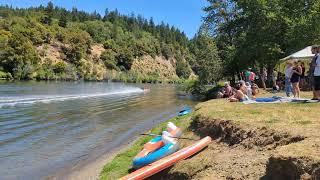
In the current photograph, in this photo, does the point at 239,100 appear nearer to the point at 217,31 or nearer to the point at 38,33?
the point at 217,31

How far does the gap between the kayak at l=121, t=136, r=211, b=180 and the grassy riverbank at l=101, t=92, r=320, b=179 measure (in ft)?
0.59

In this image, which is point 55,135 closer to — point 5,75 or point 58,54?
point 5,75

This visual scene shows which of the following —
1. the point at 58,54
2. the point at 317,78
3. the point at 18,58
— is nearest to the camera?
the point at 317,78

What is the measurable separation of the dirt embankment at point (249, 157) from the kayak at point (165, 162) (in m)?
0.18

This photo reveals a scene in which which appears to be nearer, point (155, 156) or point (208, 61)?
point (155, 156)

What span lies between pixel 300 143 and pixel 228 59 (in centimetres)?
4088

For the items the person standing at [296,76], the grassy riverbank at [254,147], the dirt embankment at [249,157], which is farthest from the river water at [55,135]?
the person standing at [296,76]

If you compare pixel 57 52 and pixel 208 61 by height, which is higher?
pixel 57 52

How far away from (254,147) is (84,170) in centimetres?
700

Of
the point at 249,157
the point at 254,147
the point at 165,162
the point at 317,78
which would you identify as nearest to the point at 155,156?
the point at 165,162

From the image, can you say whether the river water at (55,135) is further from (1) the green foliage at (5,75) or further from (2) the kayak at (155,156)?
(1) the green foliage at (5,75)

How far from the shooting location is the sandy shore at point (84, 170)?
1518 centimetres

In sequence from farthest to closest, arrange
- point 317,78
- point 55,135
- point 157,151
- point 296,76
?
point 55,135, point 296,76, point 317,78, point 157,151

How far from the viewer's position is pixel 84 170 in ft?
52.7
